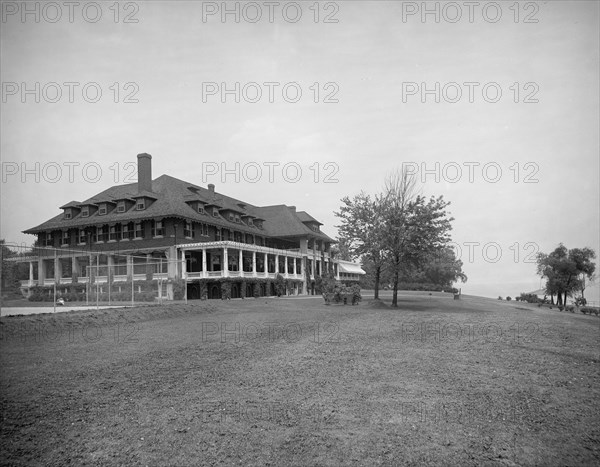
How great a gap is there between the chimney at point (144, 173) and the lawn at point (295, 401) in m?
33.5

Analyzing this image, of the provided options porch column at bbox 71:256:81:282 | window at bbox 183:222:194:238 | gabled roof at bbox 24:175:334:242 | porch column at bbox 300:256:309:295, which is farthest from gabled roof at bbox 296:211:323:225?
porch column at bbox 71:256:81:282

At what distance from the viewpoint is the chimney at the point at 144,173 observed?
45.2 m

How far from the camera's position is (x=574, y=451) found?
581 cm

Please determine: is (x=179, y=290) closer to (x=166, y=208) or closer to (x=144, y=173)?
(x=166, y=208)

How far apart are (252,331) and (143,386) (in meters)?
6.85

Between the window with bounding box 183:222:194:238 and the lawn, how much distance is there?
28164 mm

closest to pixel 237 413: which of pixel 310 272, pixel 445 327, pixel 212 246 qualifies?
pixel 445 327

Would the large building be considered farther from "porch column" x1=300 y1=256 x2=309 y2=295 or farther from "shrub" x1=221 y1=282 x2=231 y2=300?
"shrub" x1=221 y1=282 x2=231 y2=300

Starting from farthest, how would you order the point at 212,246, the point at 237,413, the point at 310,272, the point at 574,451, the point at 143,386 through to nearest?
1. the point at 310,272
2. the point at 212,246
3. the point at 143,386
4. the point at 237,413
5. the point at 574,451

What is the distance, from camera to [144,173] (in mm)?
45281

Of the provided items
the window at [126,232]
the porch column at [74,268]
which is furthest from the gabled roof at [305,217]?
the porch column at [74,268]

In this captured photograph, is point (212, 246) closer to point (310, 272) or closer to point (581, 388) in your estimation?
point (310, 272)

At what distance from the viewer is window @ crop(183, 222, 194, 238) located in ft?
136

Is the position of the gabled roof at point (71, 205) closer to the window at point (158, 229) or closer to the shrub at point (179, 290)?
the window at point (158, 229)
